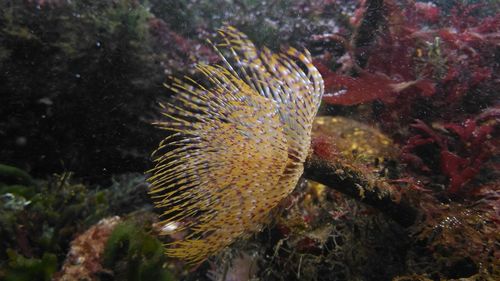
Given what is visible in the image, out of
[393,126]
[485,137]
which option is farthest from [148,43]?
[485,137]

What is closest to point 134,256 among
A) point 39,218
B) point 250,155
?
point 39,218

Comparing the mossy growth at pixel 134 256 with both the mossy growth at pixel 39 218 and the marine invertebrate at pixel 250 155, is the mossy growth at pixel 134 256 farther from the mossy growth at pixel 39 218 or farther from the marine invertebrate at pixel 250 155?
the marine invertebrate at pixel 250 155

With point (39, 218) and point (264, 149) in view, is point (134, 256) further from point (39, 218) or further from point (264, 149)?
point (264, 149)

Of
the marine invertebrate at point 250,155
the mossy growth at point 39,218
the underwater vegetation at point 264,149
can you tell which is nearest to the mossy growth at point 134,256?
the underwater vegetation at point 264,149

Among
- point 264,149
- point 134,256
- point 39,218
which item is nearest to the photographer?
point 264,149

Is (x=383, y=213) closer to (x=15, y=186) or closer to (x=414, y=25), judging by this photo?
(x=414, y=25)

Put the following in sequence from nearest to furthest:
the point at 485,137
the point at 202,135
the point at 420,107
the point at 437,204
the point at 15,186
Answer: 1. the point at 202,135
2. the point at 437,204
3. the point at 485,137
4. the point at 420,107
5. the point at 15,186
